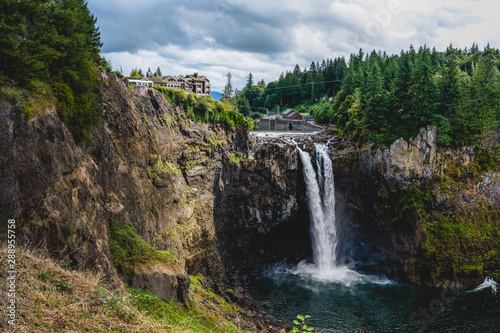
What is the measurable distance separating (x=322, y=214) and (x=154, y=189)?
1918 centimetres

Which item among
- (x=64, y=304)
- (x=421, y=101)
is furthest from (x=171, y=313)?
(x=421, y=101)

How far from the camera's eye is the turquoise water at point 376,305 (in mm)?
24312

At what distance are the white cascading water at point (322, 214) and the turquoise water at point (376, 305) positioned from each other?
3001 millimetres

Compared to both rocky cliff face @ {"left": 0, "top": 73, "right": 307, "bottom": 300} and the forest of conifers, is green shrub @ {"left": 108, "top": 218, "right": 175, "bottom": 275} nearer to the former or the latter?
rocky cliff face @ {"left": 0, "top": 73, "right": 307, "bottom": 300}

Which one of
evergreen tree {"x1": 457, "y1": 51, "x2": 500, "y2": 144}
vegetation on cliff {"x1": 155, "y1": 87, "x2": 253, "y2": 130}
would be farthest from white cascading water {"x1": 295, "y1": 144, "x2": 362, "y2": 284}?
evergreen tree {"x1": 457, "y1": 51, "x2": 500, "y2": 144}

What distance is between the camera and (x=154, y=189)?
22.2 meters

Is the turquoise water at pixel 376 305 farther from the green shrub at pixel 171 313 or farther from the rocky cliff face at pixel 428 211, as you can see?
the green shrub at pixel 171 313

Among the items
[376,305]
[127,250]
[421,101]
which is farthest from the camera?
[421,101]

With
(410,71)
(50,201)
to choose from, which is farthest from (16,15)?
(410,71)

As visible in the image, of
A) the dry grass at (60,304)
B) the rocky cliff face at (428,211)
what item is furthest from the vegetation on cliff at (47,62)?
the rocky cliff face at (428,211)

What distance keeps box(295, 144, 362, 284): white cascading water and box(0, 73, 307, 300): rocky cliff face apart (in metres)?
1.39

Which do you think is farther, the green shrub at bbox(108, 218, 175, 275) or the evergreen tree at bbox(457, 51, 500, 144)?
the evergreen tree at bbox(457, 51, 500, 144)

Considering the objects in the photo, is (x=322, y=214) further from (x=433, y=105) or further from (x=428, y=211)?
(x=433, y=105)

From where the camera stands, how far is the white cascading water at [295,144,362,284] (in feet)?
112
